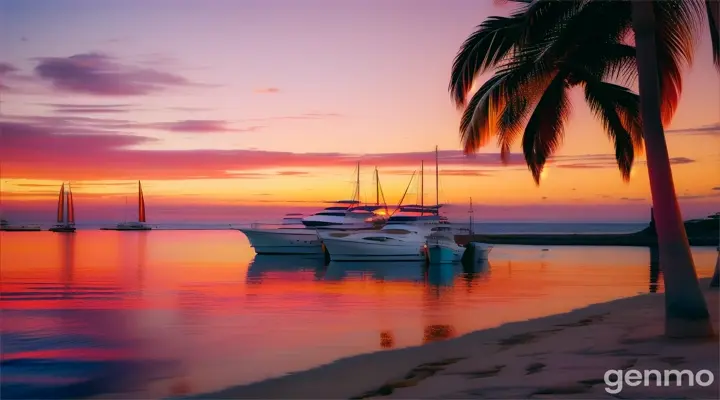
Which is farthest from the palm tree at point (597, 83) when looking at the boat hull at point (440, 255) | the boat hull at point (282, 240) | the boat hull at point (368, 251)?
the boat hull at point (282, 240)

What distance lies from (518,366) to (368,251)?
4130 cm

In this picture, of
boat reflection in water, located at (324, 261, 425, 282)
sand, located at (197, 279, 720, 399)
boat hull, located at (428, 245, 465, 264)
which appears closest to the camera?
sand, located at (197, 279, 720, 399)

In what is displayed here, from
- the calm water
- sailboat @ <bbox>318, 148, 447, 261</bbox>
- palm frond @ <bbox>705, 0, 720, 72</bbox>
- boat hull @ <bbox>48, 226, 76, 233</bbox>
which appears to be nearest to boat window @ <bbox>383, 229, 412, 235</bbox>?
sailboat @ <bbox>318, 148, 447, 261</bbox>

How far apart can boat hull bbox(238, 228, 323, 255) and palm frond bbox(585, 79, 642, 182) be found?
143 feet

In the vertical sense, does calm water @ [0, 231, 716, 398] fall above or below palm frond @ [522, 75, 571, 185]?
below

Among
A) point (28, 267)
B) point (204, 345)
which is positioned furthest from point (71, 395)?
point (28, 267)

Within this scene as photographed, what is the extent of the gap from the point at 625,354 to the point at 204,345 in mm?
8688

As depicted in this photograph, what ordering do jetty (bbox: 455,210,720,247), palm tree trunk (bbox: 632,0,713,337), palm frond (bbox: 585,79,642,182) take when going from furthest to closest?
1. jetty (bbox: 455,210,720,247)
2. palm frond (bbox: 585,79,642,182)
3. palm tree trunk (bbox: 632,0,713,337)

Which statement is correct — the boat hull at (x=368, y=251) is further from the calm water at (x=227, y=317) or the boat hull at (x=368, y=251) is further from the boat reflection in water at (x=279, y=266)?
the calm water at (x=227, y=317)

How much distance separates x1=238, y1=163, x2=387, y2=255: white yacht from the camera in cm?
6197

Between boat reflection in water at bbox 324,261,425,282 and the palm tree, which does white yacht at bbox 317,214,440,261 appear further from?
the palm tree

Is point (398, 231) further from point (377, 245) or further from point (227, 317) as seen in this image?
point (227, 317)

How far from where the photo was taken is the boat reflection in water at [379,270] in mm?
39000

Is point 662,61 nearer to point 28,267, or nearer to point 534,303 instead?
point 534,303
